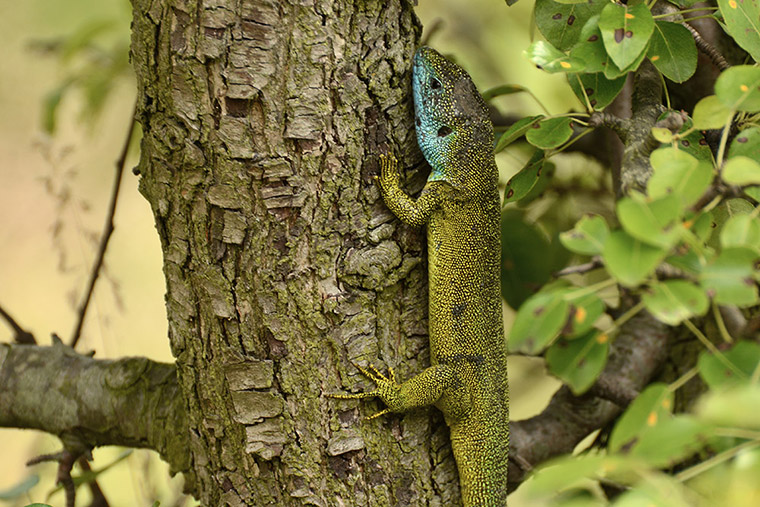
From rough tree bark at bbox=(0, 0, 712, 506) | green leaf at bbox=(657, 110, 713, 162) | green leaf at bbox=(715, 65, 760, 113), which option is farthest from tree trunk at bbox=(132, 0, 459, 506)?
green leaf at bbox=(715, 65, 760, 113)

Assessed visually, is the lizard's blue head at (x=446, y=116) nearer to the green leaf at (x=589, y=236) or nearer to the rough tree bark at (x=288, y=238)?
the rough tree bark at (x=288, y=238)

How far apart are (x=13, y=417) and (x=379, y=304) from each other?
127 cm

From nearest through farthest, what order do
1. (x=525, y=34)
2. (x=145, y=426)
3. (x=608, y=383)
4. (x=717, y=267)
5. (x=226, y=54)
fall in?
(x=717, y=267), (x=226, y=54), (x=145, y=426), (x=608, y=383), (x=525, y=34)

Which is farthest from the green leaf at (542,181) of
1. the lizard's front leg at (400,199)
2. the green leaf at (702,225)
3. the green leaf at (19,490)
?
the green leaf at (19,490)

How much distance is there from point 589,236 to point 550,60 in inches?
22.9

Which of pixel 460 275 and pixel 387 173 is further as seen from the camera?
pixel 460 275

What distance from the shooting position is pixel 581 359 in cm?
102

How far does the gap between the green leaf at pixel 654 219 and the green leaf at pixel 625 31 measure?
0.53 m

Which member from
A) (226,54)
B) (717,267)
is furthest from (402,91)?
(717,267)

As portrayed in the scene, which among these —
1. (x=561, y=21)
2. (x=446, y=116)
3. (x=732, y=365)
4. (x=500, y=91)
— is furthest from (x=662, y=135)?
(x=500, y=91)

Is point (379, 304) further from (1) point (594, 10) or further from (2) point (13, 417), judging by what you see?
(2) point (13, 417)

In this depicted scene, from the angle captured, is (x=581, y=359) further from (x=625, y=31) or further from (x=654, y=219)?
(x=625, y=31)

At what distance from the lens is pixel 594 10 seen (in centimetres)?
148

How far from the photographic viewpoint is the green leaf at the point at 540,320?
2.98 feet
